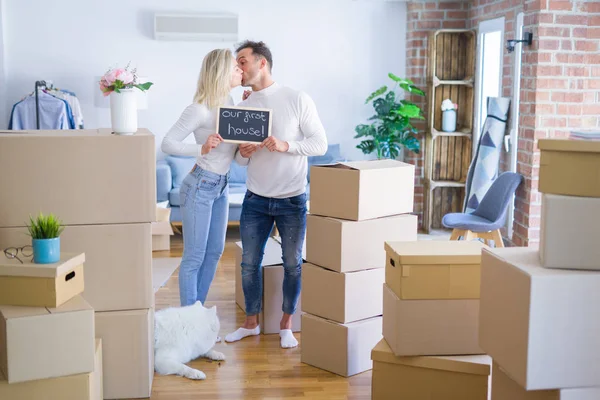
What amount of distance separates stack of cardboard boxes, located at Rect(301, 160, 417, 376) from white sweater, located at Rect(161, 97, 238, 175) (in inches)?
17.9

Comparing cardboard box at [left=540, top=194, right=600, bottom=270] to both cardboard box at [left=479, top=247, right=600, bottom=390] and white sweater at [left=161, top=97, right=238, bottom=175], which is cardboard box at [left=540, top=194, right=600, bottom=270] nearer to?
cardboard box at [left=479, top=247, right=600, bottom=390]

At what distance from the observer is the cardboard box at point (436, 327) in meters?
2.93

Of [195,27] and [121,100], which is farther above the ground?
[195,27]

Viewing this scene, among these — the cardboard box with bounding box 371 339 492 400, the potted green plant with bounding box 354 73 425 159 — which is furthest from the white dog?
the potted green plant with bounding box 354 73 425 159

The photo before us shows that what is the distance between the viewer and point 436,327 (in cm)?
294

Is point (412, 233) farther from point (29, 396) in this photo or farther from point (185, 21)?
point (185, 21)

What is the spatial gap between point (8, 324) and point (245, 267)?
1.51 metres

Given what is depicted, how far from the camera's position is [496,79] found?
655 cm

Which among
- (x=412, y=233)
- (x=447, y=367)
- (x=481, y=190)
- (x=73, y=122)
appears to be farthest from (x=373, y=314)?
(x=73, y=122)

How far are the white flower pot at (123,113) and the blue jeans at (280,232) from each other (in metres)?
0.80

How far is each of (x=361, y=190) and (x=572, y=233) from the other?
3.93ft

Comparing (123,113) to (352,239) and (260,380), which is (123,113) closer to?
(352,239)

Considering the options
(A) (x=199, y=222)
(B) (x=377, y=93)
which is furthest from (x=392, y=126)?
(A) (x=199, y=222)

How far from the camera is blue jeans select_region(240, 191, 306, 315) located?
372 centimetres
